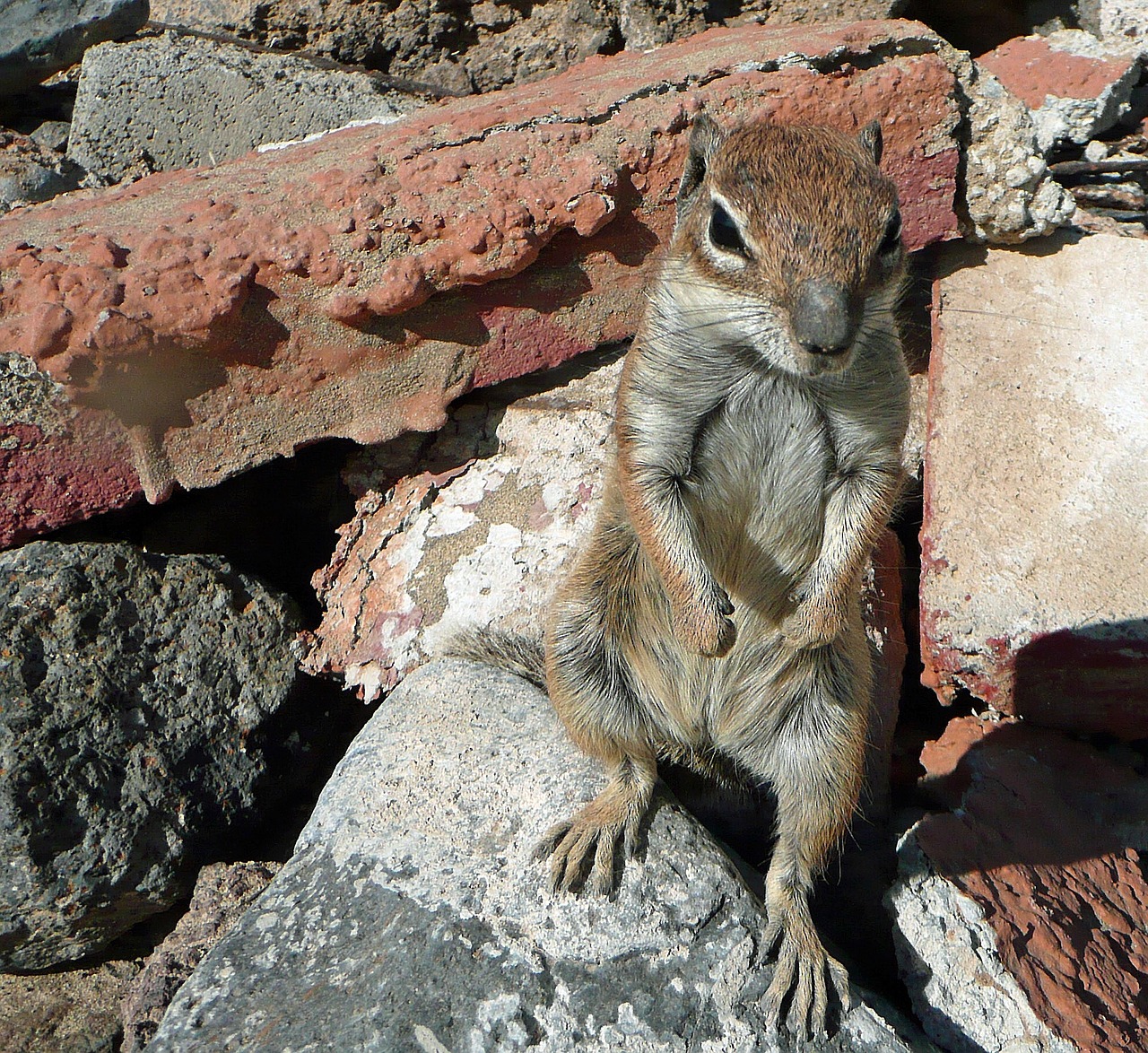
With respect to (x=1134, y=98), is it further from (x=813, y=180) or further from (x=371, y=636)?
(x=371, y=636)

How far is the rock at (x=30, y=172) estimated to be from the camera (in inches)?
160

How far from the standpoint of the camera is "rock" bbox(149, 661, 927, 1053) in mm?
2219

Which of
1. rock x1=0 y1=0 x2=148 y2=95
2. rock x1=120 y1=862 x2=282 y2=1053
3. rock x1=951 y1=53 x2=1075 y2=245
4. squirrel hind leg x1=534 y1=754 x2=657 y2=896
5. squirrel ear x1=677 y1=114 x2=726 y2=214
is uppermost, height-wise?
rock x1=0 y1=0 x2=148 y2=95

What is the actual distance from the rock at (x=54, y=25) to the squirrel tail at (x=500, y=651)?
10.2 feet

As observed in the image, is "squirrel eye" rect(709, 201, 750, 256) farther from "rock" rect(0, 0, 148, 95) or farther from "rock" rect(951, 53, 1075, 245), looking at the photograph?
"rock" rect(0, 0, 148, 95)

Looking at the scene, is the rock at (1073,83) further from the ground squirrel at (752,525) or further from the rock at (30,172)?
the rock at (30,172)

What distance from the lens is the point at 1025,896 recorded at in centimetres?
273

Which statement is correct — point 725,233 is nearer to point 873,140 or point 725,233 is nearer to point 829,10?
point 873,140

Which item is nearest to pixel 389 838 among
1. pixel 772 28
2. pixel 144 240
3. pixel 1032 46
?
pixel 144 240

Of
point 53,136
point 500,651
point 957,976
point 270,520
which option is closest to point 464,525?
point 500,651

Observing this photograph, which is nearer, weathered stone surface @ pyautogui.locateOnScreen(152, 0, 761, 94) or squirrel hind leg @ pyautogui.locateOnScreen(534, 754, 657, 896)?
squirrel hind leg @ pyautogui.locateOnScreen(534, 754, 657, 896)

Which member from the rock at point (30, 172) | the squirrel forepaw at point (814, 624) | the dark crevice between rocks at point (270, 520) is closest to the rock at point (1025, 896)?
the squirrel forepaw at point (814, 624)

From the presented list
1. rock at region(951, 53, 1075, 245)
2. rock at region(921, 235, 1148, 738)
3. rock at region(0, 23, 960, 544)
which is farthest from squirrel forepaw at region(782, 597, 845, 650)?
rock at region(951, 53, 1075, 245)

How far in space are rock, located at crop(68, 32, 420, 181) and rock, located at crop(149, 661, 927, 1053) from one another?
2.77m
